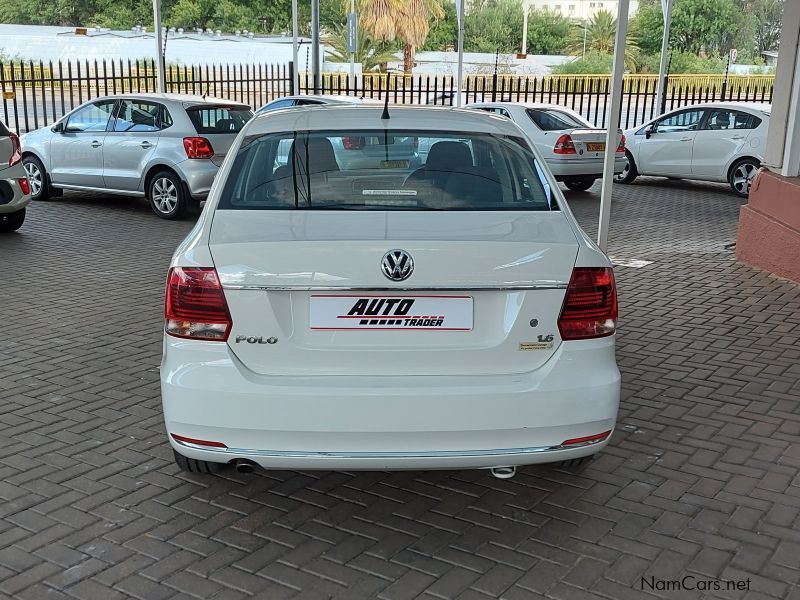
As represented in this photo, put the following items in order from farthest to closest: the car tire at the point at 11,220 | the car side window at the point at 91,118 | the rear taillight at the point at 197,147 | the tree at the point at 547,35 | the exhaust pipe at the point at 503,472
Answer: the tree at the point at 547,35 → the car side window at the point at 91,118 → the rear taillight at the point at 197,147 → the car tire at the point at 11,220 → the exhaust pipe at the point at 503,472

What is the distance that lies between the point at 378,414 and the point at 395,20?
47.1m

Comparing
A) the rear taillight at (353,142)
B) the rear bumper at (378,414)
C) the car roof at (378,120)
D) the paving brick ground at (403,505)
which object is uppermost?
the car roof at (378,120)

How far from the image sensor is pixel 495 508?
3791 mm

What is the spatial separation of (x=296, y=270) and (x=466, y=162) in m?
1.13

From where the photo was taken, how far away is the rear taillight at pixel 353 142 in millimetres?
3947

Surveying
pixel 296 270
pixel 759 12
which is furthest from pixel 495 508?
pixel 759 12

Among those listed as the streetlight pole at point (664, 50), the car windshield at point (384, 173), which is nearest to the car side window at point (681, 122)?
the streetlight pole at point (664, 50)

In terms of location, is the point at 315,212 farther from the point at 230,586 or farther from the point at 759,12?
the point at 759,12

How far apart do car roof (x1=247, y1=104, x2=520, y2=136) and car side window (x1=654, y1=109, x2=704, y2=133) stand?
446 inches

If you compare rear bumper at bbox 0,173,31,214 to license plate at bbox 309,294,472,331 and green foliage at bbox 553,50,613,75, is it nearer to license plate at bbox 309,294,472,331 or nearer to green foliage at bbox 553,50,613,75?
license plate at bbox 309,294,472,331

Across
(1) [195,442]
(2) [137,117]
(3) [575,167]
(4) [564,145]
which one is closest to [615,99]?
(1) [195,442]

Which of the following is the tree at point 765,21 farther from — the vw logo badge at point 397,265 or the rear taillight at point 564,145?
the vw logo badge at point 397,265

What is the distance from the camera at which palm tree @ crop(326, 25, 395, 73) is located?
48.5m

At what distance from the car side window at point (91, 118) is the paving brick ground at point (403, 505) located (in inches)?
253
